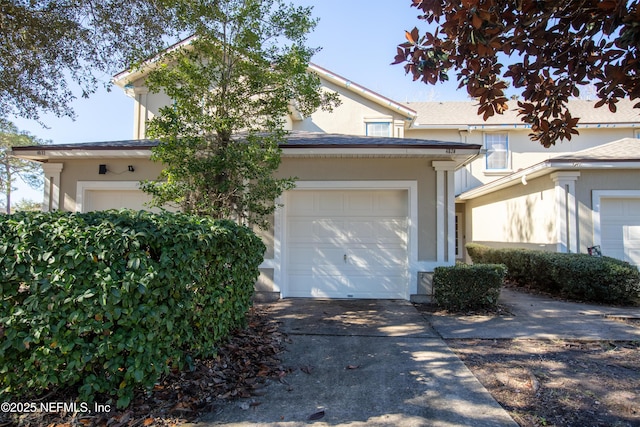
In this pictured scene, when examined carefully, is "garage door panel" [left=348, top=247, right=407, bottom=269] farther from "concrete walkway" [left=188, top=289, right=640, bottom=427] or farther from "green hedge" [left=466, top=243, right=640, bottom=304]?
"green hedge" [left=466, top=243, right=640, bottom=304]

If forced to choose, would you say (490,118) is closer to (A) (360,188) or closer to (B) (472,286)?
(A) (360,188)

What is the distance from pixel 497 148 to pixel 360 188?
33.6 feet

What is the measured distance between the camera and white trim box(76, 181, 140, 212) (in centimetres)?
805

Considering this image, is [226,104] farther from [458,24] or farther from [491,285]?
[491,285]

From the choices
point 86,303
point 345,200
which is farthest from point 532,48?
point 345,200

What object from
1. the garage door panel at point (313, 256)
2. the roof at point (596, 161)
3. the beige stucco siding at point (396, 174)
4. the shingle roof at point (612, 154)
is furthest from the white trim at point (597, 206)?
the garage door panel at point (313, 256)

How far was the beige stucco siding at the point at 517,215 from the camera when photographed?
990 centimetres

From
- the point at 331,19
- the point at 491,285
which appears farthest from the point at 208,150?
the point at 491,285

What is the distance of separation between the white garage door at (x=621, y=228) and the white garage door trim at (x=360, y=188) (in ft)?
17.6

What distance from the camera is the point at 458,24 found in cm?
274

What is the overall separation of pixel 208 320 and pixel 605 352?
16.1ft

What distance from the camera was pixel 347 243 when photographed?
26.2 feet

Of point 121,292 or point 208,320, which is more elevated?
point 121,292

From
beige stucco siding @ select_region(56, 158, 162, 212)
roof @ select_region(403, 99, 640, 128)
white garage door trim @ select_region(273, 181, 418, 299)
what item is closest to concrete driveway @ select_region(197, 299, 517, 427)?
white garage door trim @ select_region(273, 181, 418, 299)
